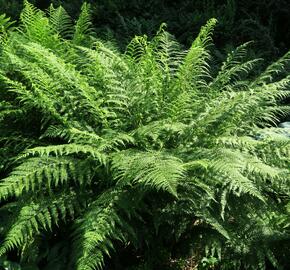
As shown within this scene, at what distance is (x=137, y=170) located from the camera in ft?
10.2

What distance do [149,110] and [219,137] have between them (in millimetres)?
565

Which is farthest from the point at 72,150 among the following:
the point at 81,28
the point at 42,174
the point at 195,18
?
the point at 195,18

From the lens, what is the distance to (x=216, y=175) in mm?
3281

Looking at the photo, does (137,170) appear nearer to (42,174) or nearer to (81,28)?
(42,174)

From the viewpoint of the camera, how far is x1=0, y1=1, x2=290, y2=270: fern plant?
317 centimetres

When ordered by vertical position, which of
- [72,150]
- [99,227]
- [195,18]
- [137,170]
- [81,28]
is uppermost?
[195,18]

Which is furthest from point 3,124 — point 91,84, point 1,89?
point 91,84

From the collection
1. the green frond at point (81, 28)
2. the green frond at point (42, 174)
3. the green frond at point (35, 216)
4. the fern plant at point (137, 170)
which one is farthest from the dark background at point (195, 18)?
the green frond at point (35, 216)

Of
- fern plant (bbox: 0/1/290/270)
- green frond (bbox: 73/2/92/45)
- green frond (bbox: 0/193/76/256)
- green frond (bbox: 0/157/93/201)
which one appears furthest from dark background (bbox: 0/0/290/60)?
green frond (bbox: 0/193/76/256)

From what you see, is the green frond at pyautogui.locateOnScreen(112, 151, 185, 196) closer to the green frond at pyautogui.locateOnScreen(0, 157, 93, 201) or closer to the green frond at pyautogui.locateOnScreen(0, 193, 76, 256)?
the green frond at pyautogui.locateOnScreen(0, 157, 93, 201)

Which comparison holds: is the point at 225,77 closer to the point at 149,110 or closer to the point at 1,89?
the point at 149,110

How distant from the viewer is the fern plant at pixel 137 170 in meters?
3.17

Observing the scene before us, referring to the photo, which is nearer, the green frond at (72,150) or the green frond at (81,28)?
the green frond at (72,150)

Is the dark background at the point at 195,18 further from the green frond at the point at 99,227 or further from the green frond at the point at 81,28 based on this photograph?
the green frond at the point at 99,227
